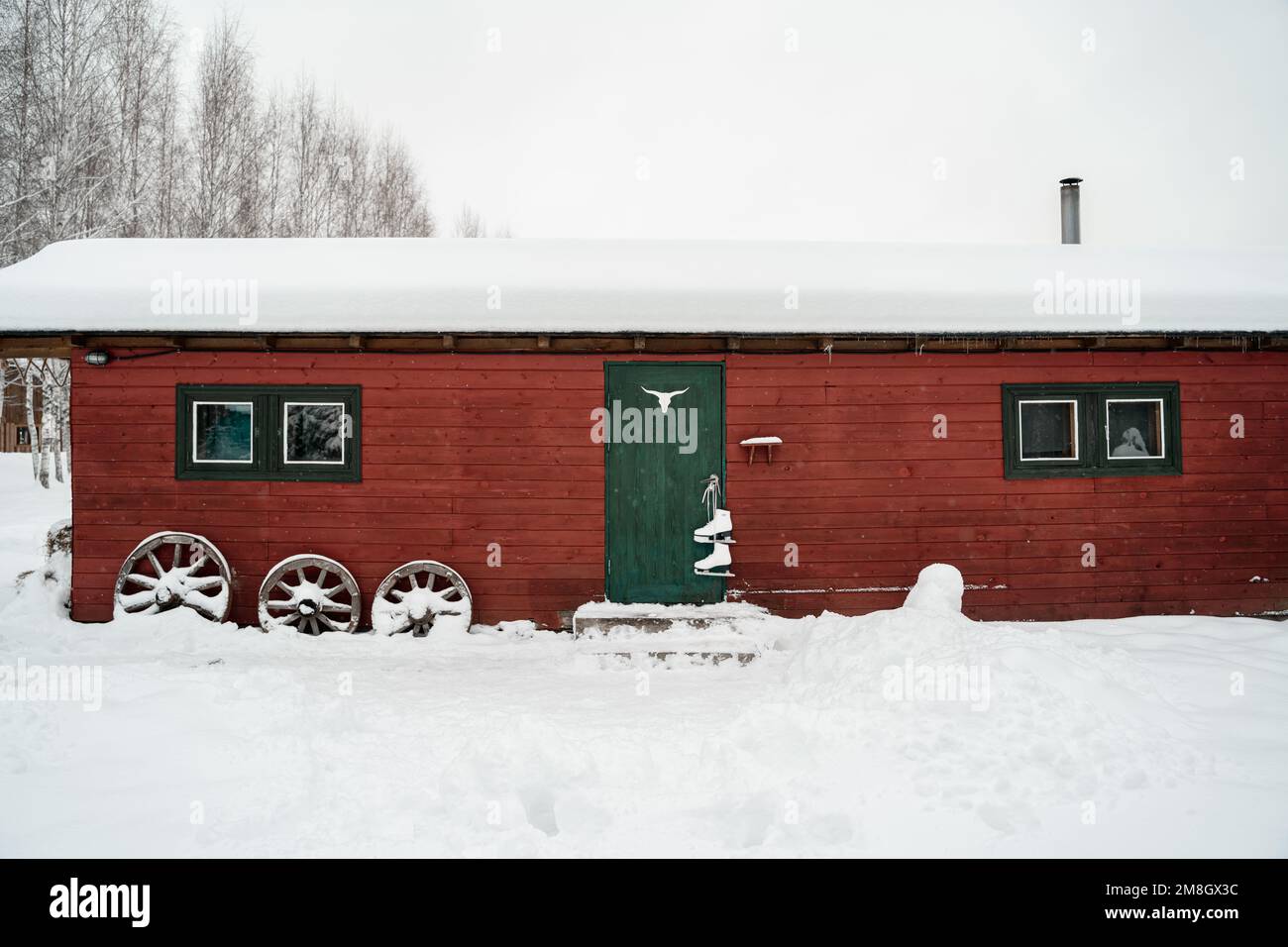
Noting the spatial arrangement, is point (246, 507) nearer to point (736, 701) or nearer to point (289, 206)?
point (736, 701)

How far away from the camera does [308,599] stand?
6.80 metres

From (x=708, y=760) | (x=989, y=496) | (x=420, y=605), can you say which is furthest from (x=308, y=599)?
(x=989, y=496)

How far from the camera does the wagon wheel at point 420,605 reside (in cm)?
681

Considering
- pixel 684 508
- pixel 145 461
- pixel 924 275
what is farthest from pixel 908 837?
pixel 145 461

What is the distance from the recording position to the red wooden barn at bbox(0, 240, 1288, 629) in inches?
275

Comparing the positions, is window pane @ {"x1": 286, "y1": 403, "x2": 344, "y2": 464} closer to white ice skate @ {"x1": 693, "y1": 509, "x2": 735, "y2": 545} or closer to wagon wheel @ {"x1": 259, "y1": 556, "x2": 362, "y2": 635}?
wagon wheel @ {"x1": 259, "y1": 556, "x2": 362, "y2": 635}

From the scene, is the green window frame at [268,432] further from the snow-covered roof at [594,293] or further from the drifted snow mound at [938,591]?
the drifted snow mound at [938,591]

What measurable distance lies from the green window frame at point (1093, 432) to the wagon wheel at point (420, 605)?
595 cm

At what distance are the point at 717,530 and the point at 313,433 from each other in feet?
14.3

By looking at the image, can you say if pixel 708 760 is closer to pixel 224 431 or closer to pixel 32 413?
pixel 224 431

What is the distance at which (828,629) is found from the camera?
18.0 feet

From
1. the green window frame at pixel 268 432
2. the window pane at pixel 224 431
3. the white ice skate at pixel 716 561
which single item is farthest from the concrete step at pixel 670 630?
the window pane at pixel 224 431

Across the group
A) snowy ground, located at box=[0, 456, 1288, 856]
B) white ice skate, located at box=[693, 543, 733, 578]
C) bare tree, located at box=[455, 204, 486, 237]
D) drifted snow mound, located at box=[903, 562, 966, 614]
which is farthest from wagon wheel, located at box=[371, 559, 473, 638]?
bare tree, located at box=[455, 204, 486, 237]

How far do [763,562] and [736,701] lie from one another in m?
2.40
